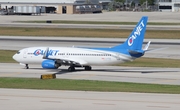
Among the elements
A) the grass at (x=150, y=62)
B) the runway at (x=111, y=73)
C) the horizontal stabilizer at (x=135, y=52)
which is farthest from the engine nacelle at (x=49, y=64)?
the grass at (x=150, y=62)

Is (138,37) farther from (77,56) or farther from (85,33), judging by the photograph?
(85,33)

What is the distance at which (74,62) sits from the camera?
5834cm

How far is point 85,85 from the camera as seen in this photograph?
45.5m

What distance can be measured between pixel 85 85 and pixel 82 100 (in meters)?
9.61

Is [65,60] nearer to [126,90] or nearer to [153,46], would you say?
[126,90]

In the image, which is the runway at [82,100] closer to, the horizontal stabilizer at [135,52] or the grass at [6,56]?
the horizontal stabilizer at [135,52]

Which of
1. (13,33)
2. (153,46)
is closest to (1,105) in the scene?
(153,46)

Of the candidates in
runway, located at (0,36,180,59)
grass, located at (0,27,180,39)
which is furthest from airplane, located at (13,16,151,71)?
grass, located at (0,27,180,39)

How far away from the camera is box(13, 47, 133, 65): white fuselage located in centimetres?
5681

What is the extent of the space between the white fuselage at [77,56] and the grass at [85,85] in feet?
28.0

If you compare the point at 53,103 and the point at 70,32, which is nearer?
the point at 53,103

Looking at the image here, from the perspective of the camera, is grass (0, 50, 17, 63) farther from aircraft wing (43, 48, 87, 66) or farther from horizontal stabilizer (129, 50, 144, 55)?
horizontal stabilizer (129, 50, 144, 55)

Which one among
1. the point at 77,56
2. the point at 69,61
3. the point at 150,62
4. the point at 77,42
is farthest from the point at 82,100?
the point at 77,42

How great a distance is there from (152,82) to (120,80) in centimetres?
327
